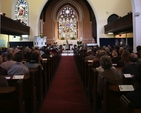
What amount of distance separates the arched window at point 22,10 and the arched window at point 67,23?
1011 centimetres

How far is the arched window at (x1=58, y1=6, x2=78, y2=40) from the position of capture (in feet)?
→ 98.1

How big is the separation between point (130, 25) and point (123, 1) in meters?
6.83

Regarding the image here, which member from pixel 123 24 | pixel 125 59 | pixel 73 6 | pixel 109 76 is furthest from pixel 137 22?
pixel 73 6

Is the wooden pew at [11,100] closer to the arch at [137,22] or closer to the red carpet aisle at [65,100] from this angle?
the red carpet aisle at [65,100]

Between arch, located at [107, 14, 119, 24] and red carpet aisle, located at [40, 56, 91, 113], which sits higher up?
arch, located at [107, 14, 119, 24]

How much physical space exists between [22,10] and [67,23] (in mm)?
10990

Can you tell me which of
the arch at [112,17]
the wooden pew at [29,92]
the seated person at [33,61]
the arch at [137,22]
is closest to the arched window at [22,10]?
the arch at [112,17]

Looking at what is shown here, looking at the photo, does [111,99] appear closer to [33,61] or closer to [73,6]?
[33,61]

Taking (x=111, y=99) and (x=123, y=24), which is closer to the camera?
(x=111, y=99)

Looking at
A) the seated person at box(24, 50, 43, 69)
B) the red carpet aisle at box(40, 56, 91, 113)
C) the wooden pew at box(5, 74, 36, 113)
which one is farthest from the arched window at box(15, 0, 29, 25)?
the wooden pew at box(5, 74, 36, 113)

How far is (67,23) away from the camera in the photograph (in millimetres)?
30109

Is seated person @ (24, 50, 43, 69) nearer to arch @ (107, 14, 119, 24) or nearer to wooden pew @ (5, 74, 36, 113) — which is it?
wooden pew @ (5, 74, 36, 113)

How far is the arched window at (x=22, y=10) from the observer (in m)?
20.1

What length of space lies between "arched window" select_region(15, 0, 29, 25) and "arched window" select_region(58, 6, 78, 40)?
33.2 feet
